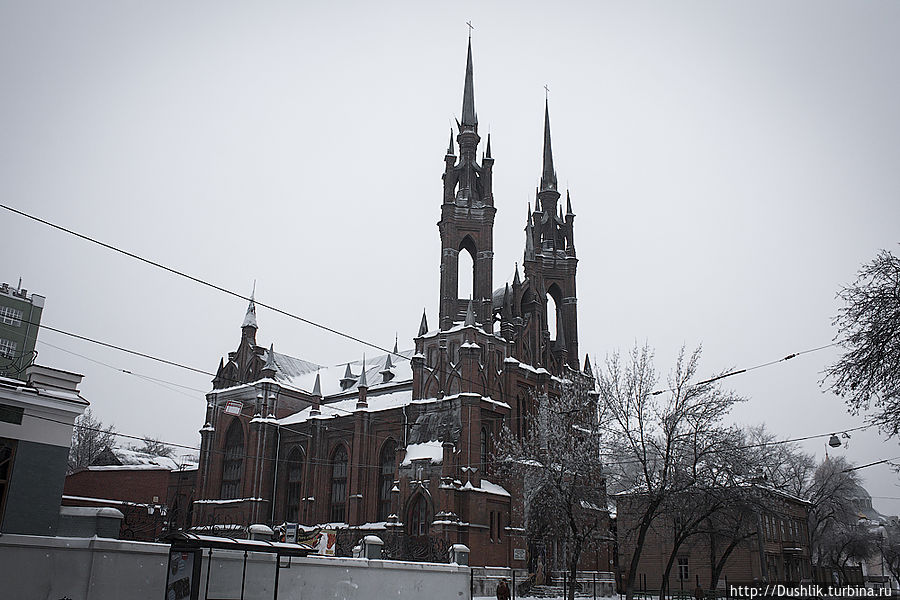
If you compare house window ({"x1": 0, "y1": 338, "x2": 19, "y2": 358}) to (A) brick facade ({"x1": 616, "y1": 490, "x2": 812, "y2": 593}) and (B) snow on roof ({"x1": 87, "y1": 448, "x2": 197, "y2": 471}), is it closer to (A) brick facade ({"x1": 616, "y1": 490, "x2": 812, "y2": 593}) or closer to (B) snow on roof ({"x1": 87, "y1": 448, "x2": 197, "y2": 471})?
(B) snow on roof ({"x1": 87, "y1": 448, "x2": 197, "y2": 471})

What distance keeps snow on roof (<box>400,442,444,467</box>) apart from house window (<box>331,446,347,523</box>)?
10.4 metres

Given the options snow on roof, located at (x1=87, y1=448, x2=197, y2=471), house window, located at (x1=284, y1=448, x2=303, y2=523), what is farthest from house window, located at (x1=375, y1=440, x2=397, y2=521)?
snow on roof, located at (x1=87, y1=448, x2=197, y2=471)

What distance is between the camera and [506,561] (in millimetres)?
43281

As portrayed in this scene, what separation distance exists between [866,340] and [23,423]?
65.3 feet

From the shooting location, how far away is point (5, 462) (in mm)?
A: 16812

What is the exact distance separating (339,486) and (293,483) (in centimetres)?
541

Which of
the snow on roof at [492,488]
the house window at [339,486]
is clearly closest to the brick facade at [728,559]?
the snow on roof at [492,488]

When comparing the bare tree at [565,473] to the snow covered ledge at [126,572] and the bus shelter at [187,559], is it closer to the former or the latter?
the snow covered ledge at [126,572]

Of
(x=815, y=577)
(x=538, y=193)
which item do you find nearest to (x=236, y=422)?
(x=538, y=193)

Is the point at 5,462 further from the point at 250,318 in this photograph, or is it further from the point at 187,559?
the point at 250,318

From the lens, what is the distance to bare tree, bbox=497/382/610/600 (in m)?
33.4

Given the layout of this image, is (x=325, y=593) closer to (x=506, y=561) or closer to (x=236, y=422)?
(x=506, y=561)

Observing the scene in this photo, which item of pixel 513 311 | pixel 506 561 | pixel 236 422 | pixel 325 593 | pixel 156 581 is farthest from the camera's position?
pixel 236 422

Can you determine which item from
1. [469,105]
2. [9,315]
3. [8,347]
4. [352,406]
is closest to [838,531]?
[352,406]
